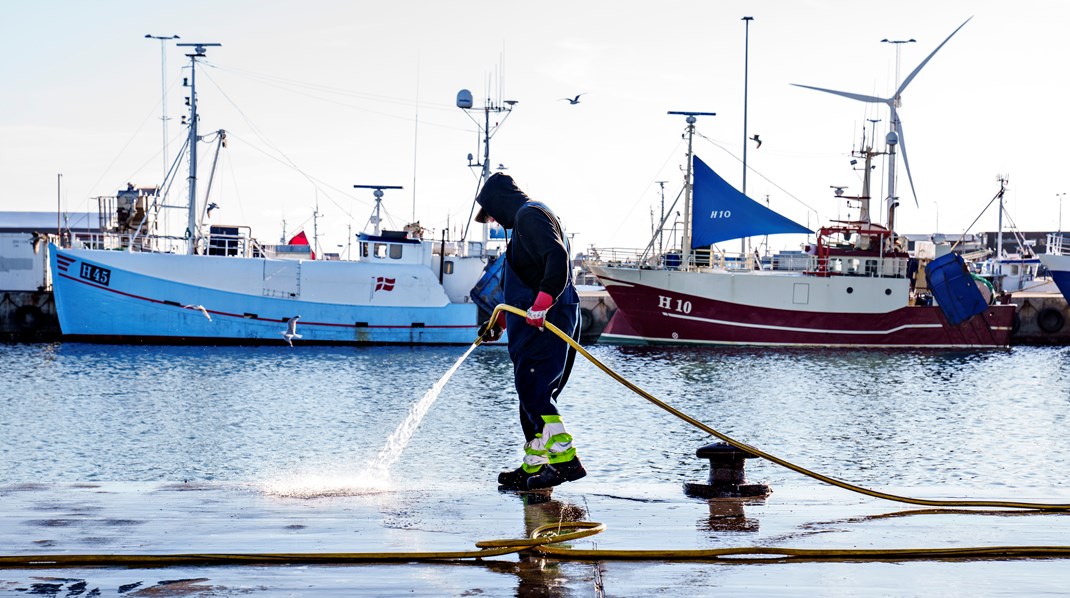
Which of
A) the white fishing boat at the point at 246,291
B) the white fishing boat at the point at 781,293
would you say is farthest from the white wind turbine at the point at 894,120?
the white fishing boat at the point at 246,291

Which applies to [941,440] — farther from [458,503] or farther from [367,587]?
[367,587]

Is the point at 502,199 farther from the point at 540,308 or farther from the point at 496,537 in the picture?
the point at 496,537

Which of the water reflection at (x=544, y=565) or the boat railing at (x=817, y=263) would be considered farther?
the boat railing at (x=817, y=263)

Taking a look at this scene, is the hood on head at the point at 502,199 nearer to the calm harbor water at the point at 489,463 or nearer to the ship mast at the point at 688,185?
the calm harbor water at the point at 489,463

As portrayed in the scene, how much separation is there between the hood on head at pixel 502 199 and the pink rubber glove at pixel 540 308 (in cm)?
53

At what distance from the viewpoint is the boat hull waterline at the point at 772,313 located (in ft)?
134

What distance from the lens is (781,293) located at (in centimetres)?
4125

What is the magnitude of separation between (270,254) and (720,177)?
1866 centimetres

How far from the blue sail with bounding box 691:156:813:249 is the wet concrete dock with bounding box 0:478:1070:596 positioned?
35.6 metres

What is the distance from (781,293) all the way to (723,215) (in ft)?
12.7

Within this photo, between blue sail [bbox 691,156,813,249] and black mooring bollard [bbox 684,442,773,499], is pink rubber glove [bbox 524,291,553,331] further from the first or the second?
blue sail [bbox 691,156,813,249]

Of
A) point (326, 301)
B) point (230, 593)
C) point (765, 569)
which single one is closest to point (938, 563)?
point (765, 569)

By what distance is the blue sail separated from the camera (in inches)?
1608

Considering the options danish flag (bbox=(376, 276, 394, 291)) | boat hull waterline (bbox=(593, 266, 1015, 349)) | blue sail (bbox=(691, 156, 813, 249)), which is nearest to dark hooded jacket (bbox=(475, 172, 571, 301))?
danish flag (bbox=(376, 276, 394, 291))
